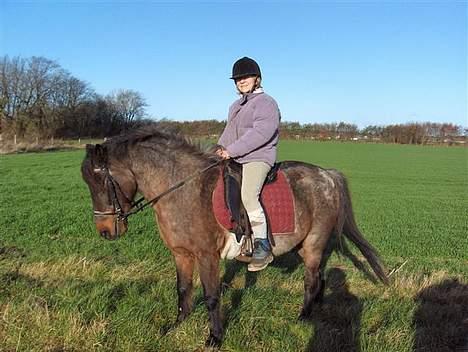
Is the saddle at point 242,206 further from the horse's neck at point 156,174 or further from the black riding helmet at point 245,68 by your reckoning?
the black riding helmet at point 245,68

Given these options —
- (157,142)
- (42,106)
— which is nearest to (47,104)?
(42,106)

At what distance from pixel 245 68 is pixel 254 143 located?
2.84 feet

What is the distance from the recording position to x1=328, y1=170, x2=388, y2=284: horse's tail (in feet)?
19.0

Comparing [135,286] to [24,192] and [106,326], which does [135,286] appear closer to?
[106,326]

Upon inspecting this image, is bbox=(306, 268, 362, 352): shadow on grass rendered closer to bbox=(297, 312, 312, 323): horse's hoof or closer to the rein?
bbox=(297, 312, 312, 323): horse's hoof

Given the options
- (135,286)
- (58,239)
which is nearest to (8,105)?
(58,239)

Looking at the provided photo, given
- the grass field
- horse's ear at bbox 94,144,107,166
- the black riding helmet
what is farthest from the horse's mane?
the grass field

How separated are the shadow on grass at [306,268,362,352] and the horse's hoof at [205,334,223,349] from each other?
2.93ft

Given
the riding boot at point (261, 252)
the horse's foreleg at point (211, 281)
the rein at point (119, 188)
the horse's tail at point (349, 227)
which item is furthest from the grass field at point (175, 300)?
the rein at point (119, 188)

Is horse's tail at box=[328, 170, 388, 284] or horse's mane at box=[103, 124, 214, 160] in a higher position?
horse's mane at box=[103, 124, 214, 160]

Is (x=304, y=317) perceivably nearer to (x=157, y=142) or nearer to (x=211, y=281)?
(x=211, y=281)

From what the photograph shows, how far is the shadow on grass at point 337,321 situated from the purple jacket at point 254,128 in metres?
1.94

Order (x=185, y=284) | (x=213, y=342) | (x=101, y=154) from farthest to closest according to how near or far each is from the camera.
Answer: (x=185, y=284) → (x=101, y=154) → (x=213, y=342)

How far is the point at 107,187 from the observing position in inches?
172
